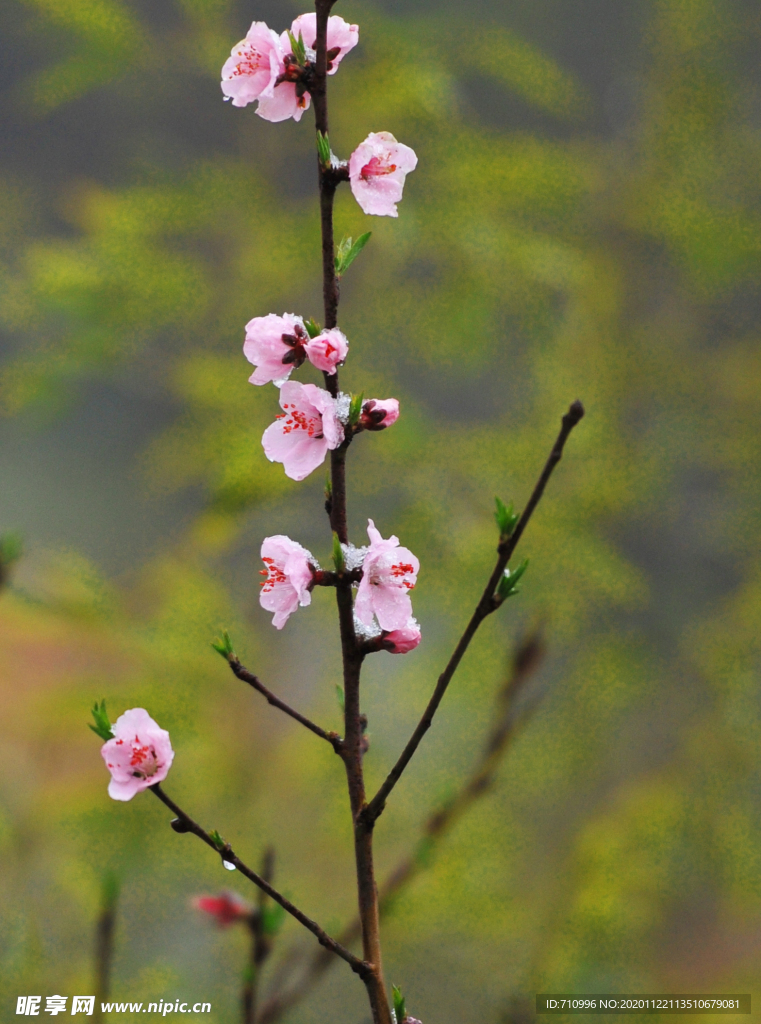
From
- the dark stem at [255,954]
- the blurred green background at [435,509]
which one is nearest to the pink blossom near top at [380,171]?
the dark stem at [255,954]

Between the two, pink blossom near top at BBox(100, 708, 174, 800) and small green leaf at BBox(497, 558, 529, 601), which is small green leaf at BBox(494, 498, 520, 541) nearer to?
small green leaf at BBox(497, 558, 529, 601)

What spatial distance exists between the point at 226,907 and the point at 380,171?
2.22 ft

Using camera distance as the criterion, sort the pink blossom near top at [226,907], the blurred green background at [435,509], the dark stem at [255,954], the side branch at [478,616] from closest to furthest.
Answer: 1. the side branch at [478,616]
2. the dark stem at [255,954]
3. the pink blossom near top at [226,907]
4. the blurred green background at [435,509]

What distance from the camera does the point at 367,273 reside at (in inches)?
95.4

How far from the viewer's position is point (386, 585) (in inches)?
22.9

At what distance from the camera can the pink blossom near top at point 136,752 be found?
0.56 m

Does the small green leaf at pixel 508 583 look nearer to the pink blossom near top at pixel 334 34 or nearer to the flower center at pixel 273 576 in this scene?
the flower center at pixel 273 576

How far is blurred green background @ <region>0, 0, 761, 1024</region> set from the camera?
195 centimetres

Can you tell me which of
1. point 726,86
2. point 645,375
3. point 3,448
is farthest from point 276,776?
point 3,448

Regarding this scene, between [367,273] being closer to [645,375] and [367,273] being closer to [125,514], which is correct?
[645,375]

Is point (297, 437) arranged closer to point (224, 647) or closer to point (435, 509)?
point (224, 647)

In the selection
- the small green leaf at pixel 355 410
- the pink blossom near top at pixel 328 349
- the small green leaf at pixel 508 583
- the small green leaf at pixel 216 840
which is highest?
the pink blossom near top at pixel 328 349

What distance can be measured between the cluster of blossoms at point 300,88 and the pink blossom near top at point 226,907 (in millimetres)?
642

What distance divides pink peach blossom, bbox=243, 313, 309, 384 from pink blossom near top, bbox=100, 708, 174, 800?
231 mm
